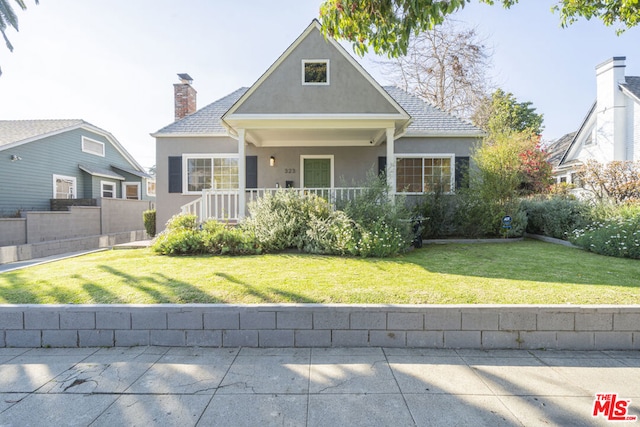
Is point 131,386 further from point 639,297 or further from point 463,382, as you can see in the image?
point 639,297

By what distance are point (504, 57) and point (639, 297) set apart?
18765mm

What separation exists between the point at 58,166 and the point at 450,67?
21324mm

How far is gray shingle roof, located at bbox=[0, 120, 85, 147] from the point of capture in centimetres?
1351

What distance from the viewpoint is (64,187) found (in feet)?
50.1

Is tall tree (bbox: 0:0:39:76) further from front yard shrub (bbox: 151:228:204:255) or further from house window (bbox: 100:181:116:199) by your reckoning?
house window (bbox: 100:181:116:199)

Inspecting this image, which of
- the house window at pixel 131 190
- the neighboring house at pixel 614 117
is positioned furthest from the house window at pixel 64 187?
the neighboring house at pixel 614 117

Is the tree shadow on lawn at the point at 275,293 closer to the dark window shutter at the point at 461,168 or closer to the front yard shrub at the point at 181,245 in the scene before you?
the front yard shrub at the point at 181,245

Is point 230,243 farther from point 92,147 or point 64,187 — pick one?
point 92,147

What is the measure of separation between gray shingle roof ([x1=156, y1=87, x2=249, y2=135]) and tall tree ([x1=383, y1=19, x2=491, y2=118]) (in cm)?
1176

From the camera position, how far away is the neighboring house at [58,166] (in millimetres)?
12859

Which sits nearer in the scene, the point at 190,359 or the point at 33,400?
the point at 33,400

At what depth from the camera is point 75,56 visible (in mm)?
7301

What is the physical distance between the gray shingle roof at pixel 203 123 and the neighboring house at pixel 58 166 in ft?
24.9

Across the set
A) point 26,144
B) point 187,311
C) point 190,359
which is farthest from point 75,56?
point 26,144
